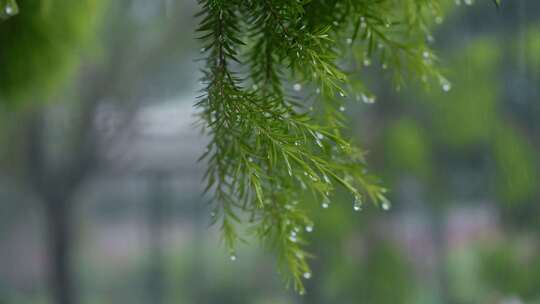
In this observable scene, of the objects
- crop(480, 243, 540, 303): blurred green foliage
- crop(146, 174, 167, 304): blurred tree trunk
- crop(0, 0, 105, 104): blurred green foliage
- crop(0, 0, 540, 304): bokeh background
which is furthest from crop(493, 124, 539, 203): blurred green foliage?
crop(0, 0, 105, 104): blurred green foliage

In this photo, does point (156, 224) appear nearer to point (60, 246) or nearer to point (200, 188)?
point (200, 188)

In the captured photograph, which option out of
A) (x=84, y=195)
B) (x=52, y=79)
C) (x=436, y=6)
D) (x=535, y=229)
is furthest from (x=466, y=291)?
(x=436, y=6)

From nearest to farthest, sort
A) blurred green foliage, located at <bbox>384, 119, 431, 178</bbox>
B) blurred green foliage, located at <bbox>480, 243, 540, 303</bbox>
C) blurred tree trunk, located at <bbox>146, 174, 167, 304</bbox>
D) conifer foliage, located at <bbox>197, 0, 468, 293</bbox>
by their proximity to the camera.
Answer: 1. conifer foliage, located at <bbox>197, 0, 468, 293</bbox>
2. blurred green foliage, located at <bbox>480, 243, 540, 303</bbox>
3. blurred green foliage, located at <bbox>384, 119, 431, 178</bbox>
4. blurred tree trunk, located at <bbox>146, 174, 167, 304</bbox>

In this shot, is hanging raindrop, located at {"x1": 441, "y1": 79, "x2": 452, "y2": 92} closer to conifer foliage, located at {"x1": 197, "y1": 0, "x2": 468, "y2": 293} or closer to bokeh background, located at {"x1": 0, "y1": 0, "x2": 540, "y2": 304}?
conifer foliage, located at {"x1": 197, "y1": 0, "x2": 468, "y2": 293}

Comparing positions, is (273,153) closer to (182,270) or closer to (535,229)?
(535,229)

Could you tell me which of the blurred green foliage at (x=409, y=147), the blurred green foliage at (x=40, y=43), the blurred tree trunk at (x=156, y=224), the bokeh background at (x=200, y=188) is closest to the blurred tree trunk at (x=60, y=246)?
the bokeh background at (x=200, y=188)

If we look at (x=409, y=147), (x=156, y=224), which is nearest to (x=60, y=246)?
(x=156, y=224)
